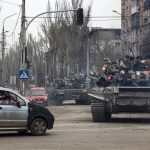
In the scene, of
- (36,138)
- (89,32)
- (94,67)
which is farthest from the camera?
(94,67)

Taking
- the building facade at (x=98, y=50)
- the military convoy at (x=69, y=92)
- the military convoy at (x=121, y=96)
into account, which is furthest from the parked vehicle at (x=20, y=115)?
the building facade at (x=98, y=50)

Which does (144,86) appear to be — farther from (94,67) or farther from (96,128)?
(94,67)

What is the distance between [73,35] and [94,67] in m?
7.10

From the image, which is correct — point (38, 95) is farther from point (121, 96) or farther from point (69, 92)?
point (121, 96)

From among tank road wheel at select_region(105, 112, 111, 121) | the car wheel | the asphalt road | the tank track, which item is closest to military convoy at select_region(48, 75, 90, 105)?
tank road wheel at select_region(105, 112, 111, 121)

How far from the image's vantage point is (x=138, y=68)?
23.2m

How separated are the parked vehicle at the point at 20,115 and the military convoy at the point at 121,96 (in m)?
5.41

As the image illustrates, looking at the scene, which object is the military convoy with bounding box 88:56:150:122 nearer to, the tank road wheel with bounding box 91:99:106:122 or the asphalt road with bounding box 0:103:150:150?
the tank road wheel with bounding box 91:99:106:122

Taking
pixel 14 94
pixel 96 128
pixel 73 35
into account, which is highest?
pixel 73 35

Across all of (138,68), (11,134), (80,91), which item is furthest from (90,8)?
(11,134)

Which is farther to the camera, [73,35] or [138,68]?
[73,35]

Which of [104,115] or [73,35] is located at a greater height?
[73,35]

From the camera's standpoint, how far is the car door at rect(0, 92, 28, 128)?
16359 mm

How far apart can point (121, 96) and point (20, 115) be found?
255 inches
